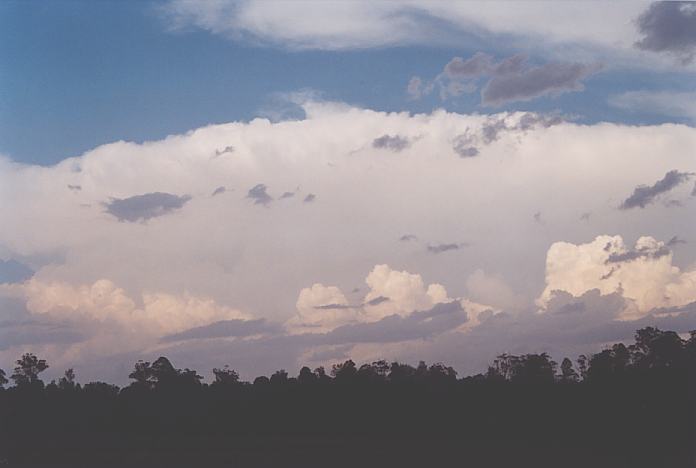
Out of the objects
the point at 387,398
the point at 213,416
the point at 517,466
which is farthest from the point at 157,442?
the point at 517,466

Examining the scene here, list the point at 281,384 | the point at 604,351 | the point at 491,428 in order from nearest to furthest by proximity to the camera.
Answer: the point at 491,428, the point at 281,384, the point at 604,351

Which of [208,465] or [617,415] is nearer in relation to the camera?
[208,465]

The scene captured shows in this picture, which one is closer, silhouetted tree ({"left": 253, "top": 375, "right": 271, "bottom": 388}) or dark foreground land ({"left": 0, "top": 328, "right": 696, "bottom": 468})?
dark foreground land ({"left": 0, "top": 328, "right": 696, "bottom": 468})

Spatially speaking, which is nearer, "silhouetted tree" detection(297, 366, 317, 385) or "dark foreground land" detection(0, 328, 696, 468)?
"dark foreground land" detection(0, 328, 696, 468)

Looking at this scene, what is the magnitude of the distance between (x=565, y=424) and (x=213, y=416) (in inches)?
1886

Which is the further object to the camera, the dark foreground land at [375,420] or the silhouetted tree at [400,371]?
the silhouetted tree at [400,371]

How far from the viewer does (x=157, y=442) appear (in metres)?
106

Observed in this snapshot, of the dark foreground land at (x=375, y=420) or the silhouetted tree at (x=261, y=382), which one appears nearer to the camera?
the dark foreground land at (x=375, y=420)

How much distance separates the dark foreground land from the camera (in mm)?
84250

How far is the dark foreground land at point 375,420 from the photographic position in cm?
8425

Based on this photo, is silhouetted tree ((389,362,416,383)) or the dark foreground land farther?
silhouetted tree ((389,362,416,383))

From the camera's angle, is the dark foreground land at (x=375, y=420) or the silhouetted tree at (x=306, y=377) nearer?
the dark foreground land at (x=375, y=420)

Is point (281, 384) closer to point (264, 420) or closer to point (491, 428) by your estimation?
point (264, 420)

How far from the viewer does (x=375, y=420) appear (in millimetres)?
110125
